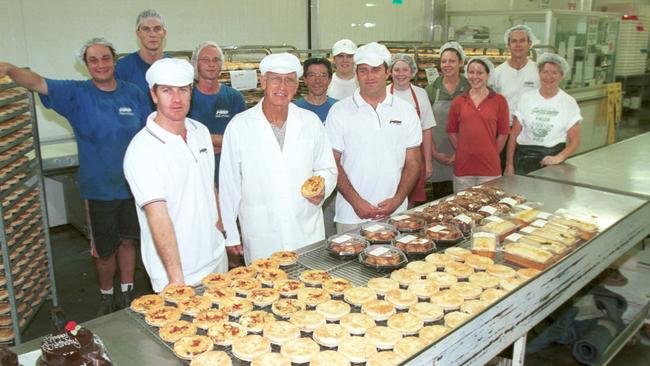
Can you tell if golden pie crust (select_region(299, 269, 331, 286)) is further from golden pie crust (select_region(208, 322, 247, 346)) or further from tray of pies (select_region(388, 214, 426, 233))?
tray of pies (select_region(388, 214, 426, 233))

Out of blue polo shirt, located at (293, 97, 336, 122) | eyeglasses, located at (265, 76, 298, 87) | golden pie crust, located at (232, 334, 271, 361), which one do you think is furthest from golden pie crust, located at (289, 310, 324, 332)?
blue polo shirt, located at (293, 97, 336, 122)

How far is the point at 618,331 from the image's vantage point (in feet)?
10.2

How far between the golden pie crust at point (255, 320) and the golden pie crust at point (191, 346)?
5.0 inches

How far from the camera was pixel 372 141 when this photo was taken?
3.14 metres

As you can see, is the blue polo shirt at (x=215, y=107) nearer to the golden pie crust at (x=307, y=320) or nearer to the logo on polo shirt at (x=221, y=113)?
the logo on polo shirt at (x=221, y=113)

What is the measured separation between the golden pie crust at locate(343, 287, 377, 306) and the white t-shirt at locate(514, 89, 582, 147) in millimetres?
2681

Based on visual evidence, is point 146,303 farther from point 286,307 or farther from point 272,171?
point 272,171

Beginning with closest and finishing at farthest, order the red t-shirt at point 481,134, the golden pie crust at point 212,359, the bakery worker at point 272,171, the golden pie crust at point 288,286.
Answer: the golden pie crust at point 212,359
the golden pie crust at point 288,286
the bakery worker at point 272,171
the red t-shirt at point 481,134

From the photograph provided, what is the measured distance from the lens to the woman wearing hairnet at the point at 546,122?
3.88m

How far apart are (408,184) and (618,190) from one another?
1157mm

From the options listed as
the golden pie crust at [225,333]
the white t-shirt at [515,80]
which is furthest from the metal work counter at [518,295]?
the white t-shirt at [515,80]

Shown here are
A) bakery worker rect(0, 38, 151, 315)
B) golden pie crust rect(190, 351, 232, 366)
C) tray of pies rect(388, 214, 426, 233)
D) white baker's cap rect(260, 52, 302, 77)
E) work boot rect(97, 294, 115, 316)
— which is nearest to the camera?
golden pie crust rect(190, 351, 232, 366)

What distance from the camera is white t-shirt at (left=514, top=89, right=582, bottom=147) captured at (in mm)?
3881

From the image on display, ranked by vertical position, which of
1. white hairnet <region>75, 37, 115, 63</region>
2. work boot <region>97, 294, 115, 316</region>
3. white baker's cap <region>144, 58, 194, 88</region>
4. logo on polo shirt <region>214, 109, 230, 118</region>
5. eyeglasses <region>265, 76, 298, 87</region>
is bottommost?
work boot <region>97, 294, 115, 316</region>
